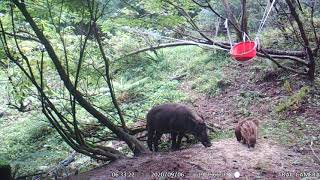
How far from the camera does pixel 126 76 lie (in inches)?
609

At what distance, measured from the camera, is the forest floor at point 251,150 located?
5.22 meters

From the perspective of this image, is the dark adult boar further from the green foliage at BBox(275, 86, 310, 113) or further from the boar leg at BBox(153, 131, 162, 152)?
the green foliage at BBox(275, 86, 310, 113)

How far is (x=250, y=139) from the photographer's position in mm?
6246

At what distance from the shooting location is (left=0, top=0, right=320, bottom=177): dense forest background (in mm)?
6184

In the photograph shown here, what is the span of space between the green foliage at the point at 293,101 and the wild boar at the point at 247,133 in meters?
1.57

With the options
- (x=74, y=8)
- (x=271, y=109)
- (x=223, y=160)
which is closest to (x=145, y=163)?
(x=223, y=160)

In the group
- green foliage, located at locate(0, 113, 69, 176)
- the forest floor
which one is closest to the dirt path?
the forest floor

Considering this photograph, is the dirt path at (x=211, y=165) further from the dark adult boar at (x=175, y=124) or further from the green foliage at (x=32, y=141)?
the green foliage at (x=32, y=141)

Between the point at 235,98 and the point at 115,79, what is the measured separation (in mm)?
6595

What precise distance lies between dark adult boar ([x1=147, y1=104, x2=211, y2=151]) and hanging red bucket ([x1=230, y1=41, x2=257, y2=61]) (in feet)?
4.12

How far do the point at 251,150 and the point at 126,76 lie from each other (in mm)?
9910

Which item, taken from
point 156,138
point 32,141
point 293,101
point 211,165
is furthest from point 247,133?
point 32,141

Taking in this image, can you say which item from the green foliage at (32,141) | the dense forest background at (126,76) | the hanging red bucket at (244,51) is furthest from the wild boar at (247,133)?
the green foliage at (32,141)

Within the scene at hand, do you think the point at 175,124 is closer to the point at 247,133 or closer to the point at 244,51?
the point at 247,133
